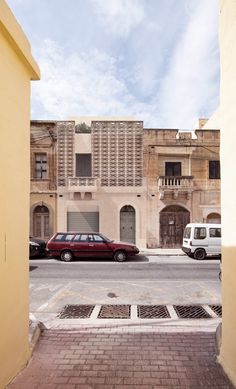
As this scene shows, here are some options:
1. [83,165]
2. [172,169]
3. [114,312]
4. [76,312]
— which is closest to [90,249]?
[83,165]

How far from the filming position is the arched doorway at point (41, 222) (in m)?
21.0

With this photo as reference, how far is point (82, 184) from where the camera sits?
20.9 m

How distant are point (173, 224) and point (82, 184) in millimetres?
7158

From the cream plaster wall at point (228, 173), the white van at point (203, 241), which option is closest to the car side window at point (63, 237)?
the white van at point (203, 241)

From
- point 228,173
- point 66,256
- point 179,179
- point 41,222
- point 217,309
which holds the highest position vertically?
point 179,179

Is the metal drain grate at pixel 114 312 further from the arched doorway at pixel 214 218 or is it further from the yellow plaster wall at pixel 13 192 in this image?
the arched doorway at pixel 214 218

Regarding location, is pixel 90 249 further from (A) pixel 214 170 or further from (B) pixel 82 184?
(A) pixel 214 170

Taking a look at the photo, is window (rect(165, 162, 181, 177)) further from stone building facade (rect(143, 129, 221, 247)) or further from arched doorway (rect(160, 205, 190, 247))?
arched doorway (rect(160, 205, 190, 247))

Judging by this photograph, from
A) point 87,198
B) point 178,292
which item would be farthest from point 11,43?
point 87,198

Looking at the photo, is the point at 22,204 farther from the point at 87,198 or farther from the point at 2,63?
the point at 87,198

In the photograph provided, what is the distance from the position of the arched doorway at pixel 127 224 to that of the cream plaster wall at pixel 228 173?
1665 cm

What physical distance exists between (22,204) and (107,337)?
298 centimetres

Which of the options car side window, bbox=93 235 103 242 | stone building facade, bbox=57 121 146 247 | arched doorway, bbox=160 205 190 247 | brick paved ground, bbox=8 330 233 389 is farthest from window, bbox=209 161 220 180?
brick paved ground, bbox=8 330 233 389

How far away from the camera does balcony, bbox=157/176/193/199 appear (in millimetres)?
20781
